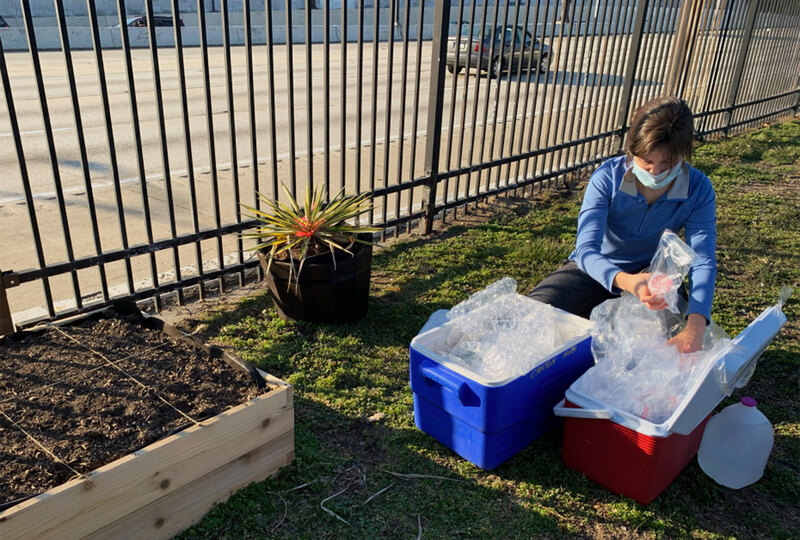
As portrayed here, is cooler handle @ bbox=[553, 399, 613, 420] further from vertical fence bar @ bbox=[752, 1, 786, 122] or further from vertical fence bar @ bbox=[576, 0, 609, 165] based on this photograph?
vertical fence bar @ bbox=[752, 1, 786, 122]

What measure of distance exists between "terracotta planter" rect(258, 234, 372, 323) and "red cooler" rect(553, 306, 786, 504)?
1.44 m

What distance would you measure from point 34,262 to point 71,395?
104 inches

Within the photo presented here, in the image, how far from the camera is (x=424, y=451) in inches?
107

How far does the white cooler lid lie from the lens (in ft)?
7.44

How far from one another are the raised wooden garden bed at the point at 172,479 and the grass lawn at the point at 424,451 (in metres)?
0.10

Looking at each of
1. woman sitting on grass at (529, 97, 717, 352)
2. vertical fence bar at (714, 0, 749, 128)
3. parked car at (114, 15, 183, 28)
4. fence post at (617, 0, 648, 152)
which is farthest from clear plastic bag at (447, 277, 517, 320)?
parked car at (114, 15, 183, 28)

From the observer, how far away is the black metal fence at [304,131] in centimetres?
342

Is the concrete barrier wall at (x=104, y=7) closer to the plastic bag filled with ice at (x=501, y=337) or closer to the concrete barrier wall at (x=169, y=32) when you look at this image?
the concrete barrier wall at (x=169, y=32)

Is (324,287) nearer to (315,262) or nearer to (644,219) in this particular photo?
(315,262)

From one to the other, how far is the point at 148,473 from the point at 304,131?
7.82 metres

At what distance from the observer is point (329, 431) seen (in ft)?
9.18

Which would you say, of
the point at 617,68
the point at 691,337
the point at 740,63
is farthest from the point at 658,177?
the point at 740,63

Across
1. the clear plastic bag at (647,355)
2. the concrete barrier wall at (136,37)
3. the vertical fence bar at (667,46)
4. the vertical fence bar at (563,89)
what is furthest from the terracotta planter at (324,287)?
the concrete barrier wall at (136,37)

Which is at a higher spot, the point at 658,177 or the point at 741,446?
the point at 658,177
